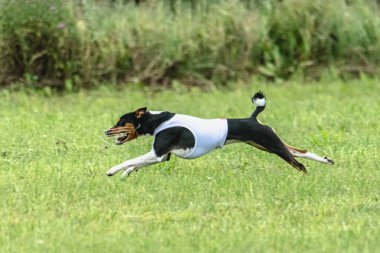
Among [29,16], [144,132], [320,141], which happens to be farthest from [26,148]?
[29,16]

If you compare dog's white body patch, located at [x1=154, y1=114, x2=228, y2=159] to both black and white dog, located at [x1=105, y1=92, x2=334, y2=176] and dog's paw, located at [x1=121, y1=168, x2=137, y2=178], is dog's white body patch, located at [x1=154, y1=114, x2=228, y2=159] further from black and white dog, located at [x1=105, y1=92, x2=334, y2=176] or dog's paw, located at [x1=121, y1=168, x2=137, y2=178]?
dog's paw, located at [x1=121, y1=168, x2=137, y2=178]

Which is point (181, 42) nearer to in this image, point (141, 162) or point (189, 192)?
point (141, 162)

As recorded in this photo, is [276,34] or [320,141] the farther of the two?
[276,34]

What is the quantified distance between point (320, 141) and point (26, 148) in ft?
9.63

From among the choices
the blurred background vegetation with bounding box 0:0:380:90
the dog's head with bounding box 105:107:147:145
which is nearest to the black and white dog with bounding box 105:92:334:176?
the dog's head with bounding box 105:107:147:145

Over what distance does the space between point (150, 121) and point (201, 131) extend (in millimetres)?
420

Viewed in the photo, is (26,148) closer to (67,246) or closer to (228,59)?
(67,246)

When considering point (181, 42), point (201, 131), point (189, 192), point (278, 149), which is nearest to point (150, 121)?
point (201, 131)

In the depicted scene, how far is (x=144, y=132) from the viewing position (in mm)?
7535

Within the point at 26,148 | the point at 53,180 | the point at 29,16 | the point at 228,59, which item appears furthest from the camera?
the point at 228,59

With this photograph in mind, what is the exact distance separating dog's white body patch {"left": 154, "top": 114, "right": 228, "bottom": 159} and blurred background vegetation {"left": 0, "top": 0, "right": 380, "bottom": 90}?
5737 millimetres

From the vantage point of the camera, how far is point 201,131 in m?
7.45

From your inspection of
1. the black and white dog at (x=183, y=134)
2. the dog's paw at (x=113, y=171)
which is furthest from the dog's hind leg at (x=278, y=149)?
the dog's paw at (x=113, y=171)

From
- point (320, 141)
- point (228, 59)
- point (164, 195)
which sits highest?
point (164, 195)
